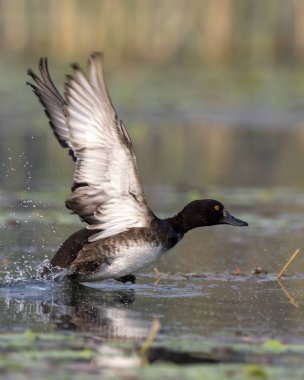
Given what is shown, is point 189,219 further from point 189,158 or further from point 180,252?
point 189,158

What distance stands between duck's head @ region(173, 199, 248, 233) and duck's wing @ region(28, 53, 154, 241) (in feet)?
1.58

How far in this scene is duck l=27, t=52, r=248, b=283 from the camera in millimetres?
8344

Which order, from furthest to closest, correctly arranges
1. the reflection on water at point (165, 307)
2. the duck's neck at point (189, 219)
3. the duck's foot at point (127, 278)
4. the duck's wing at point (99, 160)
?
the duck's neck at point (189, 219) < the duck's foot at point (127, 278) < the duck's wing at point (99, 160) < the reflection on water at point (165, 307)

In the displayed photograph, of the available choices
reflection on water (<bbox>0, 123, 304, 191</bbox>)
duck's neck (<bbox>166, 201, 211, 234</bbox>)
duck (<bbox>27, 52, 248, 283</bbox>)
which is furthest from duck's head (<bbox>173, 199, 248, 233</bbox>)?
reflection on water (<bbox>0, 123, 304, 191</bbox>)

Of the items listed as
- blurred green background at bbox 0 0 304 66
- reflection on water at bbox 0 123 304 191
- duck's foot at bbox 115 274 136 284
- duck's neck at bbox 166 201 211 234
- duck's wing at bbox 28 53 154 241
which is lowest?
duck's foot at bbox 115 274 136 284

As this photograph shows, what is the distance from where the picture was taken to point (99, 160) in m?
8.44

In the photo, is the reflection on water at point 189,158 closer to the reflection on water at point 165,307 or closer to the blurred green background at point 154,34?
the reflection on water at point 165,307

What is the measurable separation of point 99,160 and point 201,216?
119cm

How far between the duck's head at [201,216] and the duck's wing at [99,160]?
48 centimetres

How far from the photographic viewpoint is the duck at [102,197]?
8.34 metres

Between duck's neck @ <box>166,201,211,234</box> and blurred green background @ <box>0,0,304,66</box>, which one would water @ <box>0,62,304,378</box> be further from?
blurred green background @ <box>0,0,304,66</box>

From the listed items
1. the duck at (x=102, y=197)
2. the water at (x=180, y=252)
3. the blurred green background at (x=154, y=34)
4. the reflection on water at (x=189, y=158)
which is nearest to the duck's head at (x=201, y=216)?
the duck at (x=102, y=197)

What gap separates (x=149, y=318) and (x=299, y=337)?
3.61ft

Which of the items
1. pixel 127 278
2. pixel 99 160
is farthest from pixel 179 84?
pixel 99 160
